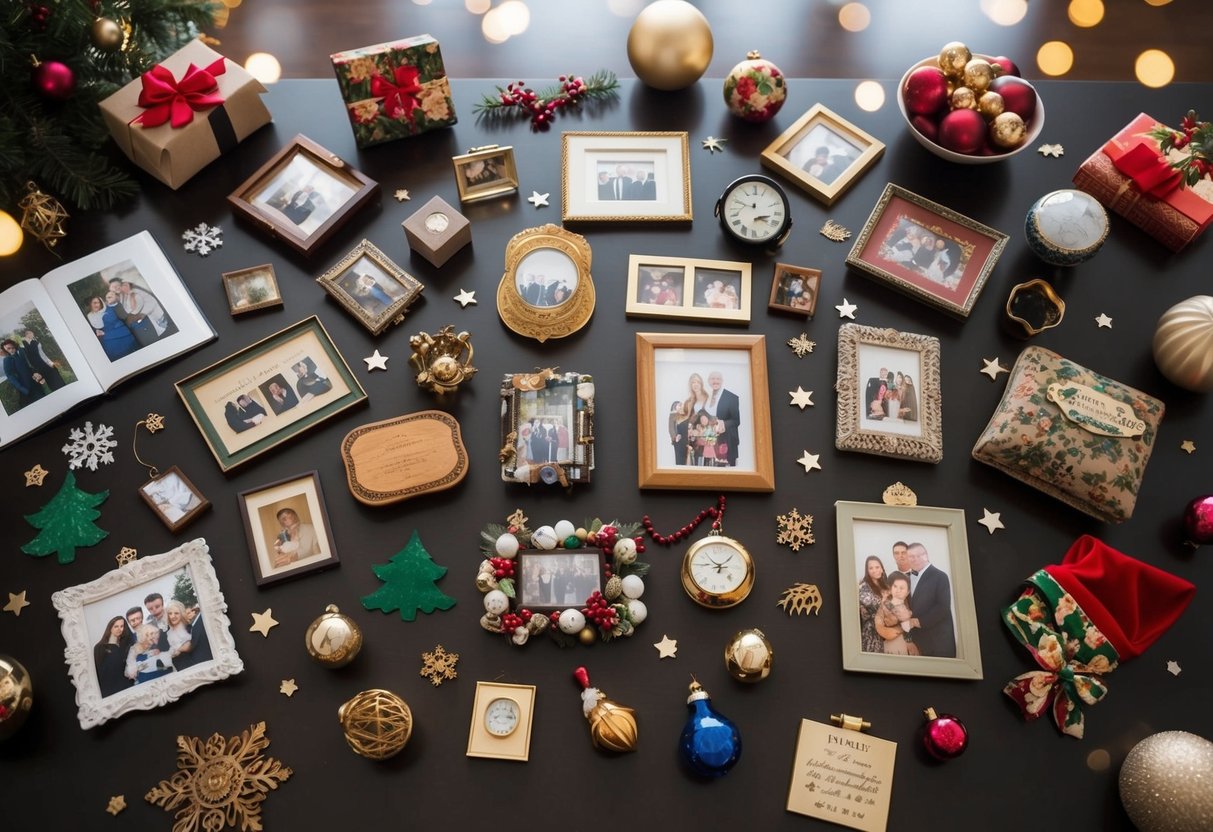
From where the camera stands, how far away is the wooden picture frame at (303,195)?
2498mm

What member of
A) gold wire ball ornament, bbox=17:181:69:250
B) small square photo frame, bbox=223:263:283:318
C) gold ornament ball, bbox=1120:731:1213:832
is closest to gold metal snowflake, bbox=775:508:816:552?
gold ornament ball, bbox=1120:731:1213:832

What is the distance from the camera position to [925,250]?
2533mm

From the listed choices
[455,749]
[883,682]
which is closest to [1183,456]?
[883,682]

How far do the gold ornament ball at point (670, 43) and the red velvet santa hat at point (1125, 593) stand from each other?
5.78 feet

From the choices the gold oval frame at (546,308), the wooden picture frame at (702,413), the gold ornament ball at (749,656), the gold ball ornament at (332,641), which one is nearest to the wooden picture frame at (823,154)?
the wooden picture frame at (702,413)

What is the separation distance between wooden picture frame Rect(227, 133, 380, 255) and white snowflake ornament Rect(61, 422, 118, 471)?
71 centimetres

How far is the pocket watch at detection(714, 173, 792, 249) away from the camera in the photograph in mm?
2484

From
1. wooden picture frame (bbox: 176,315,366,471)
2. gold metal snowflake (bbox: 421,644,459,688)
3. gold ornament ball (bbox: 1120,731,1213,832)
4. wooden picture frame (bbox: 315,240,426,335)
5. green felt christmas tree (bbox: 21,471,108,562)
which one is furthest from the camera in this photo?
wooden picture frame (bbox: 315,240,426,335)

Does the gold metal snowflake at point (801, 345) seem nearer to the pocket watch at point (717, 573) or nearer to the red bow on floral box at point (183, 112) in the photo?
the pocket watch at point (717, 573)

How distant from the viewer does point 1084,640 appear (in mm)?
2088

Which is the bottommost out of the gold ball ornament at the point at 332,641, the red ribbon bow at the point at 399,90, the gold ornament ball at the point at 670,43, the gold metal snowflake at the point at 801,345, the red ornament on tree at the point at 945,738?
the red ornament on tree at the point at 945,738

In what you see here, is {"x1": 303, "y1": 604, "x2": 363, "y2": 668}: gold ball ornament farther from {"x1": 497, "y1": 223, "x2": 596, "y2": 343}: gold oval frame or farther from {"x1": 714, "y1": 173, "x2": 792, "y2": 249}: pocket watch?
{"x1": 714, "y1": 173, "x2": 792, "y2": 249}: pocket watch


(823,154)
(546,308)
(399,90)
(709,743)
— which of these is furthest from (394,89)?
(709,743)

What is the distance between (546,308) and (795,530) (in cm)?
88
